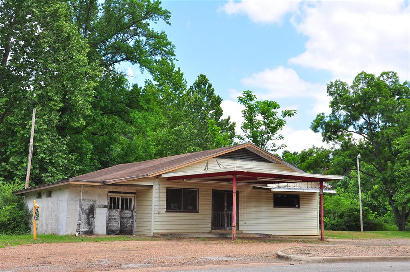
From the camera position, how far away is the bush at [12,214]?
84.9 feet

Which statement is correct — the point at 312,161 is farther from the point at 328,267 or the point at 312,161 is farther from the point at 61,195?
the point at 328,267

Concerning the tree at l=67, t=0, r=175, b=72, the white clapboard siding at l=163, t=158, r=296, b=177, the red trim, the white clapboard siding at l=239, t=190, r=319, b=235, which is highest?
the tree at l=67, t=0, r=175, b=72

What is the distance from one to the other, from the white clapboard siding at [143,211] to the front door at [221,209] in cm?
356

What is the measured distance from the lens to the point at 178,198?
24422mm

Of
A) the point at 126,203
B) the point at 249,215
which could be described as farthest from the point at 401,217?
the point at 126,203

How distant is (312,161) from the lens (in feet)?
165

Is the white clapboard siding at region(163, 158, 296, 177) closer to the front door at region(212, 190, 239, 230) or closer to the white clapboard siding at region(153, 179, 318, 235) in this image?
the white clapboard siding at region(153, 179, 318, 235)

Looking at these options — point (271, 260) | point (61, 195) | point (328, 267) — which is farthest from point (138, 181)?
point (328, 267)

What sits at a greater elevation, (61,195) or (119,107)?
(119,107)

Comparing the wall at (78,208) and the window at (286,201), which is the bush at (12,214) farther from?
the window at (286,201)

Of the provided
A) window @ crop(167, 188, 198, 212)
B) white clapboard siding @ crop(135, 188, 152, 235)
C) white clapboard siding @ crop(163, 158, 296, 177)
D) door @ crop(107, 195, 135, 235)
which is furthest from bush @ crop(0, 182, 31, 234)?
white clapboard siding @ crop(163, 158, 296, 177)

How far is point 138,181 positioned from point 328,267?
1295 cm

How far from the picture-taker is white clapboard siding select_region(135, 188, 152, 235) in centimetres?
2367

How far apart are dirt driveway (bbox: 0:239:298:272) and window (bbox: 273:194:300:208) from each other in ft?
39.3
